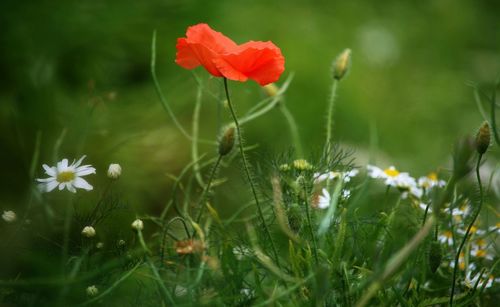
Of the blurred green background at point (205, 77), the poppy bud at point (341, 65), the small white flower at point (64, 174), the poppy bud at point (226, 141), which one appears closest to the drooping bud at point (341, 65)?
the poppy bud at point (341, 65)

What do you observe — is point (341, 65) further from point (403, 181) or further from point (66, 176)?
point (66, 176)

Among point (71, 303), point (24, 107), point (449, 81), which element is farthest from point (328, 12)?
point (71, 303)

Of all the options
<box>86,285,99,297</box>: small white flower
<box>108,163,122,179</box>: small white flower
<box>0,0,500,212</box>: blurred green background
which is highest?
<box>108,163,122,179</box>: small white flower

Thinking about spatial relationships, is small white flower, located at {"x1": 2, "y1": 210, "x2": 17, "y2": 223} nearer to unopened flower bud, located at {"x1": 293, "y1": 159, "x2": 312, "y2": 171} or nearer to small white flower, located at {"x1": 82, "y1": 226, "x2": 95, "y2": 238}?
small white flower, located at {"x1": 82, "y1": 226, "x2": 95, "y2": 238}

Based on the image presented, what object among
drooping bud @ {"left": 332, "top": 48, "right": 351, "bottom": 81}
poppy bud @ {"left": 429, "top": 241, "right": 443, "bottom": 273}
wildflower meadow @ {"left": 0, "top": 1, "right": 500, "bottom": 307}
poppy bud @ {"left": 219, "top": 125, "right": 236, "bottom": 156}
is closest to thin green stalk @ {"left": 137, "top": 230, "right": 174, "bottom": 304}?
wildflower meadow @ {"left": 0, "top": 1, "right": 500, "bottom": 307}

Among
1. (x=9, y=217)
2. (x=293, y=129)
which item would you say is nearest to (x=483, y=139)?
(x=293, y=129)

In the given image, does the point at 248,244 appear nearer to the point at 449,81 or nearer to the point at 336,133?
the point at 336,133

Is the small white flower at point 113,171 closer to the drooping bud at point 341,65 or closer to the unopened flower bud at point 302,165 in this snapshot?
the unopened flower bud at point 302,165

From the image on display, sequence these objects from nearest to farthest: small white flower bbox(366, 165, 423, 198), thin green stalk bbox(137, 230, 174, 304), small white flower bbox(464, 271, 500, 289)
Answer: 1. thin green stalk bbox(137, 230, 174, 304)
2. small white flower bbox(464, 271, 500, 289)
3. small white flower bbox(366, 165, 423, 198)
